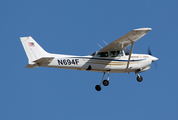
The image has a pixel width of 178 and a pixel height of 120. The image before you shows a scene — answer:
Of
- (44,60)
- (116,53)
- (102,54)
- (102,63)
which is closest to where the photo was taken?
(44,60)

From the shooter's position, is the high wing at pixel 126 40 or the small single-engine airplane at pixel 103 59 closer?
the high wing at pixel 126 40

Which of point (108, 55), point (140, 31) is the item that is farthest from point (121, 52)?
point (140, 31)


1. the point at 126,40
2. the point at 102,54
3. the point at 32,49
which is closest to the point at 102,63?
the point at 102,54

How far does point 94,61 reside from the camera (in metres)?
21.9

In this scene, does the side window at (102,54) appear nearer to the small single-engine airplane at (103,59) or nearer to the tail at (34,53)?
the small single-engine airplane at (103,59)

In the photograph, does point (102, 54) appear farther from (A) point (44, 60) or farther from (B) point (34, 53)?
(B) point (34, 53)

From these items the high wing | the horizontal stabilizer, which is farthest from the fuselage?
the high wing

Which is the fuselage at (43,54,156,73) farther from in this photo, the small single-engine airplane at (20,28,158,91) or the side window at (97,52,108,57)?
the side window at (97,52,108,57)

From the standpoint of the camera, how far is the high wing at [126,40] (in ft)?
65.7

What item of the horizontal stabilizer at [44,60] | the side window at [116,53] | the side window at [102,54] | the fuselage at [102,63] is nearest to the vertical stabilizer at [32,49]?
the horizontal stabilizer at [44,60]

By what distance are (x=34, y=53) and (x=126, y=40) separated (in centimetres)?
537

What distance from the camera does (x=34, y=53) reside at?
21.4 meters

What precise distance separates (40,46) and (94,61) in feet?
10.8

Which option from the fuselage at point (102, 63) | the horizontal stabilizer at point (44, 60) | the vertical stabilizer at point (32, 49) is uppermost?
the vertical stabilizer at point (32, 49)
